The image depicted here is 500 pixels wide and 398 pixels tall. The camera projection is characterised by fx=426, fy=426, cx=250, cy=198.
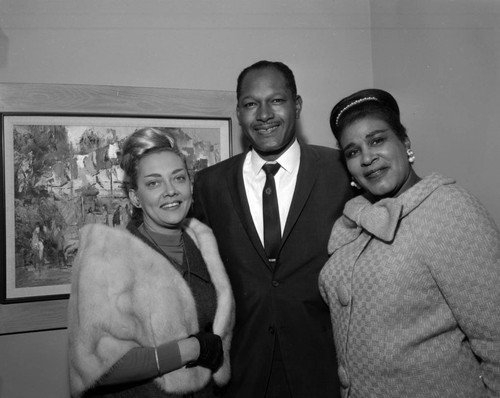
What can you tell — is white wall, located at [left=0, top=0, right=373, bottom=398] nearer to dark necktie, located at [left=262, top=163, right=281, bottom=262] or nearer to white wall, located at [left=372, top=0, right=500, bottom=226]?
white wall, located at [left=372, top=0, right=500, bottom=226]

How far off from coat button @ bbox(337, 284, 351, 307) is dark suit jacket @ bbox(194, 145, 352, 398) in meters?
0.32

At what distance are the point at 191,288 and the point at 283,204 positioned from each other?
0.60m

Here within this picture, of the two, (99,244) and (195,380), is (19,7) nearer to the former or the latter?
(99,244)

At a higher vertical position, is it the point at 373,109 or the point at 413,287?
the point at 373,109

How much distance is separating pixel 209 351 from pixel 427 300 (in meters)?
0.84

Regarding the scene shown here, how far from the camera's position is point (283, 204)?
2.09 metres

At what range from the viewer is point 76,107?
252 cm

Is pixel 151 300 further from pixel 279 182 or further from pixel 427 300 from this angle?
pixel 427 300

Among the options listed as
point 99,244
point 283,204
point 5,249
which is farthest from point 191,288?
point 5,249

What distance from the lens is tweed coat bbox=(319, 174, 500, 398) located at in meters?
1.34

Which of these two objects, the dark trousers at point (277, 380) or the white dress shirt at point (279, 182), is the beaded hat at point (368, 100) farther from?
the dark trousers at point (277, 380)

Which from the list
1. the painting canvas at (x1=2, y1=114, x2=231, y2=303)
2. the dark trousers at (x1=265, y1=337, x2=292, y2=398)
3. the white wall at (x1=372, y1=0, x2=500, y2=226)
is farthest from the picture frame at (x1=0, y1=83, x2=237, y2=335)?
the dark trousers at (x1=265, y1=337, x2=292, y2=398)

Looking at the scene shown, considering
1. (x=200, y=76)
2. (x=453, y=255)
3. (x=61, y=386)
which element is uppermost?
(x=200, y=76)

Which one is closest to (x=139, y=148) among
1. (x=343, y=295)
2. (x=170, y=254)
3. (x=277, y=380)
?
(x=170, y=254)
